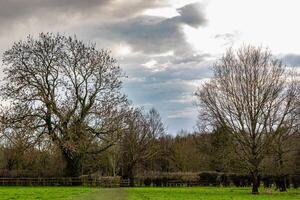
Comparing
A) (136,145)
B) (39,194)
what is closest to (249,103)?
A: (39,194)

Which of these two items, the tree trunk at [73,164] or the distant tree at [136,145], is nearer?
Result: the tree trunk at [73,164]

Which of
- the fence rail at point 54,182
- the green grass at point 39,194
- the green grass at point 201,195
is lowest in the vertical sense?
the green grass at point 201,195

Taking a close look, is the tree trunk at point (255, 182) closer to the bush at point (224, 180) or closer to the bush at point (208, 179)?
the bush at point (224, 180)

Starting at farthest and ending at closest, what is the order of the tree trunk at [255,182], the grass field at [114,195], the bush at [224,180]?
the bush at [224,180] → the tree trunk at [255,182] → the grass field at [114,195]

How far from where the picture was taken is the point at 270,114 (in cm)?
4341

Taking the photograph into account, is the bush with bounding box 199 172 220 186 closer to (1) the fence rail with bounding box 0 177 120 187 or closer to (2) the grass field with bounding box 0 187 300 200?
(1) the fence rail with bounding box 0 177 120 187

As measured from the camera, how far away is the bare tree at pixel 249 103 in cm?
4225

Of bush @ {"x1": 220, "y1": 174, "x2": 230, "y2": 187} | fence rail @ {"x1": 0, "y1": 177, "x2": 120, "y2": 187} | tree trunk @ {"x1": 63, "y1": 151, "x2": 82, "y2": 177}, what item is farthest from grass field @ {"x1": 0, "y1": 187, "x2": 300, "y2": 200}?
bush @ {"x1": 220, "y1": 174, "x2": 230, "y2": 187}

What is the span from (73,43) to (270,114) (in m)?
24.8

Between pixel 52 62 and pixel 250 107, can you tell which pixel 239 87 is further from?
pixel 52 62

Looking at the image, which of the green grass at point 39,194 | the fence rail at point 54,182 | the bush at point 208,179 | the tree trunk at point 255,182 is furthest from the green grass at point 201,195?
the bush at point 208,179

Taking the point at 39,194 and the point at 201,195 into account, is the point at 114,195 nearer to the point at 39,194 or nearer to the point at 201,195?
the point at 39,194

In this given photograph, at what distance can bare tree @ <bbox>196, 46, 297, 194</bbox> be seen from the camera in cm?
4225

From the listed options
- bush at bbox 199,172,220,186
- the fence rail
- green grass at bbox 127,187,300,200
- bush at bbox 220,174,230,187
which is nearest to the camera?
green grass at bbox 127,187,300,200
